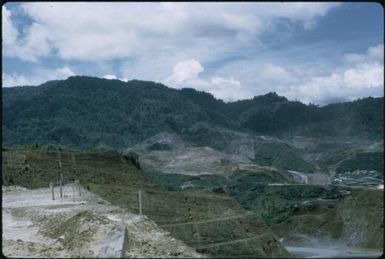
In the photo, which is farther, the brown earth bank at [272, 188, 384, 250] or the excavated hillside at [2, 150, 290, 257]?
the brown earth bank at [272, 188, 384, 250]

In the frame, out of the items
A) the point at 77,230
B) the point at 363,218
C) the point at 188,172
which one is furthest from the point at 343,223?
the point at 188,172

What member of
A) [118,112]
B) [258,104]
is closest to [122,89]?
[118,112]

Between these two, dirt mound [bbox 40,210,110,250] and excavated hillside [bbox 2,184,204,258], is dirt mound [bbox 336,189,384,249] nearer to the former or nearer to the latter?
excavated hillside [bbox 2,184,204,258]

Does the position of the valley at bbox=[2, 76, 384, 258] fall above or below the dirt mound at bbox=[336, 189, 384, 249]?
above

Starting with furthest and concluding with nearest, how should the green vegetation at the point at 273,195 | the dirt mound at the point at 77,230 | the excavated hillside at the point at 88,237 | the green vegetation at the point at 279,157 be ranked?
the green vegetation at the point at 279,157
the green vegetation at the point at 273,195
the dirt mound at the point at 77,230
the excavated hillside at the point at 88,237

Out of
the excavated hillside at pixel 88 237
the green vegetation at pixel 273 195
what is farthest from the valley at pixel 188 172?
the green vegetation at pixel 273 195

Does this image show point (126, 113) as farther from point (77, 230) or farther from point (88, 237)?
point (88, 237)

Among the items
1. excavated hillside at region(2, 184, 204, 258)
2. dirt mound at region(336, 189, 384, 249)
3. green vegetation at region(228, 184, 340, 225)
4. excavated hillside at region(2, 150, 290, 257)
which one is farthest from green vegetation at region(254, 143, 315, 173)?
excavated hillside at region(2, 184, 204, 258)

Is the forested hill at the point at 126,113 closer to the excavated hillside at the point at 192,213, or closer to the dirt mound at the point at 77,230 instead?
the excavated hillside at the point at 192,213
